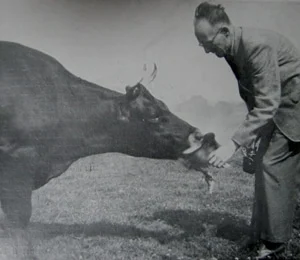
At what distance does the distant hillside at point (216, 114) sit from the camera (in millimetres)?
2662

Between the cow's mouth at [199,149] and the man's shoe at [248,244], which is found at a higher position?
the cow's mouth at [199,149]

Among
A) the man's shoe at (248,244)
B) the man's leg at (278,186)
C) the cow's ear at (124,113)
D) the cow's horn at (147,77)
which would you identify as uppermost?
the cow's horn at (147,77)

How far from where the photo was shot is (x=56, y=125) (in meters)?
2.73

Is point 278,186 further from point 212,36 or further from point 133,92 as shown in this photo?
point 133,92

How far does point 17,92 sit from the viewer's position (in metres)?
2.70

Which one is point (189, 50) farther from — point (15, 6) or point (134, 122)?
point (15, 6)

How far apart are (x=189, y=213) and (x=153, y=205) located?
0.23 m

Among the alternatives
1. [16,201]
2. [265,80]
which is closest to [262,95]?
[265,80]

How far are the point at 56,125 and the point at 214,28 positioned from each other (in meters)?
1.09

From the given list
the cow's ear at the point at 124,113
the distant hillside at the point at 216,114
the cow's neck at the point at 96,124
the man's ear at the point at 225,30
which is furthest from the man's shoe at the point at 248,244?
the man's ear at the point at 225,30

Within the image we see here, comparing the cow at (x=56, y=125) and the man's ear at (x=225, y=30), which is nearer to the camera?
the man's ear at (x=225, y=30)

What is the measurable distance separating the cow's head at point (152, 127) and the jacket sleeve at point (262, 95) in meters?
0.50

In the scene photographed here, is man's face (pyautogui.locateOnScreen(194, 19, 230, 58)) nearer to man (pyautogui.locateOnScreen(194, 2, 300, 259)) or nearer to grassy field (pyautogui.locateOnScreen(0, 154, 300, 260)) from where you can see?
man (pyautogui.locateOnScreen(194, 2, 300, 259))

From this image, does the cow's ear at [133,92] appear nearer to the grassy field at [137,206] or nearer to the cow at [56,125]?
the cow at [56,125]
